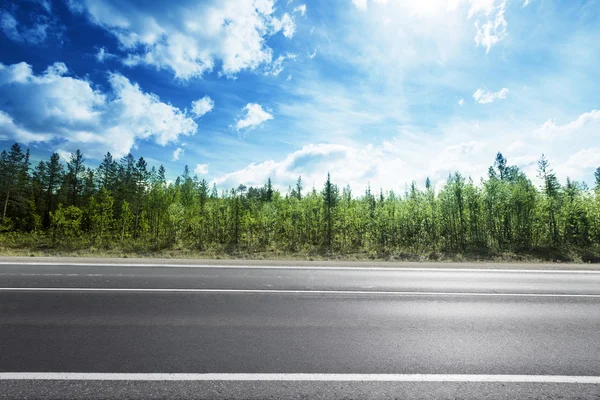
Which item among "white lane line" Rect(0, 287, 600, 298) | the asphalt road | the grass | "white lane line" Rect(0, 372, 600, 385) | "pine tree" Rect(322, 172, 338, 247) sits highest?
"pine tree" Rect(322, 172, 338, 247)

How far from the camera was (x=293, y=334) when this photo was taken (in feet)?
15.9

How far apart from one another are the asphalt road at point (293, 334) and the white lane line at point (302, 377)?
0.26ft

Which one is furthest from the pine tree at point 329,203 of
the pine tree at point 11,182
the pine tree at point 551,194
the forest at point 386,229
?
the pine tree at point 11,182

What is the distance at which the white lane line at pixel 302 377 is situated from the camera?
3.49 meters

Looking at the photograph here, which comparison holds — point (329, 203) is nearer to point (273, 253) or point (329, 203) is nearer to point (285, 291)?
point (273, 253)

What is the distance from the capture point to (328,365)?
387 cm

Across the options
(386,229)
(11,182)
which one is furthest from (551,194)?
(11,182)

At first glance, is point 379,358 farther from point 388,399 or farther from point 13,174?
point 13,174

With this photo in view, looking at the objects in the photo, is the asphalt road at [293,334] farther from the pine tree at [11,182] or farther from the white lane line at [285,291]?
the pine tree at [11,182]

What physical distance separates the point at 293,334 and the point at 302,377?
4.19 ft

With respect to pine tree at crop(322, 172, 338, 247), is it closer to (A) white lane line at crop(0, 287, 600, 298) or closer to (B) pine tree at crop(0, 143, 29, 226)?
(A) white lane line at crop(0, 287, 600, 298)

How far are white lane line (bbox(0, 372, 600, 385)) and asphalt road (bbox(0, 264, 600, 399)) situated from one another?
80mm

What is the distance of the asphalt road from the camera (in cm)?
339

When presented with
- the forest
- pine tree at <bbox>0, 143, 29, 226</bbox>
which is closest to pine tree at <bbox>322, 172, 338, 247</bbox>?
the forest
